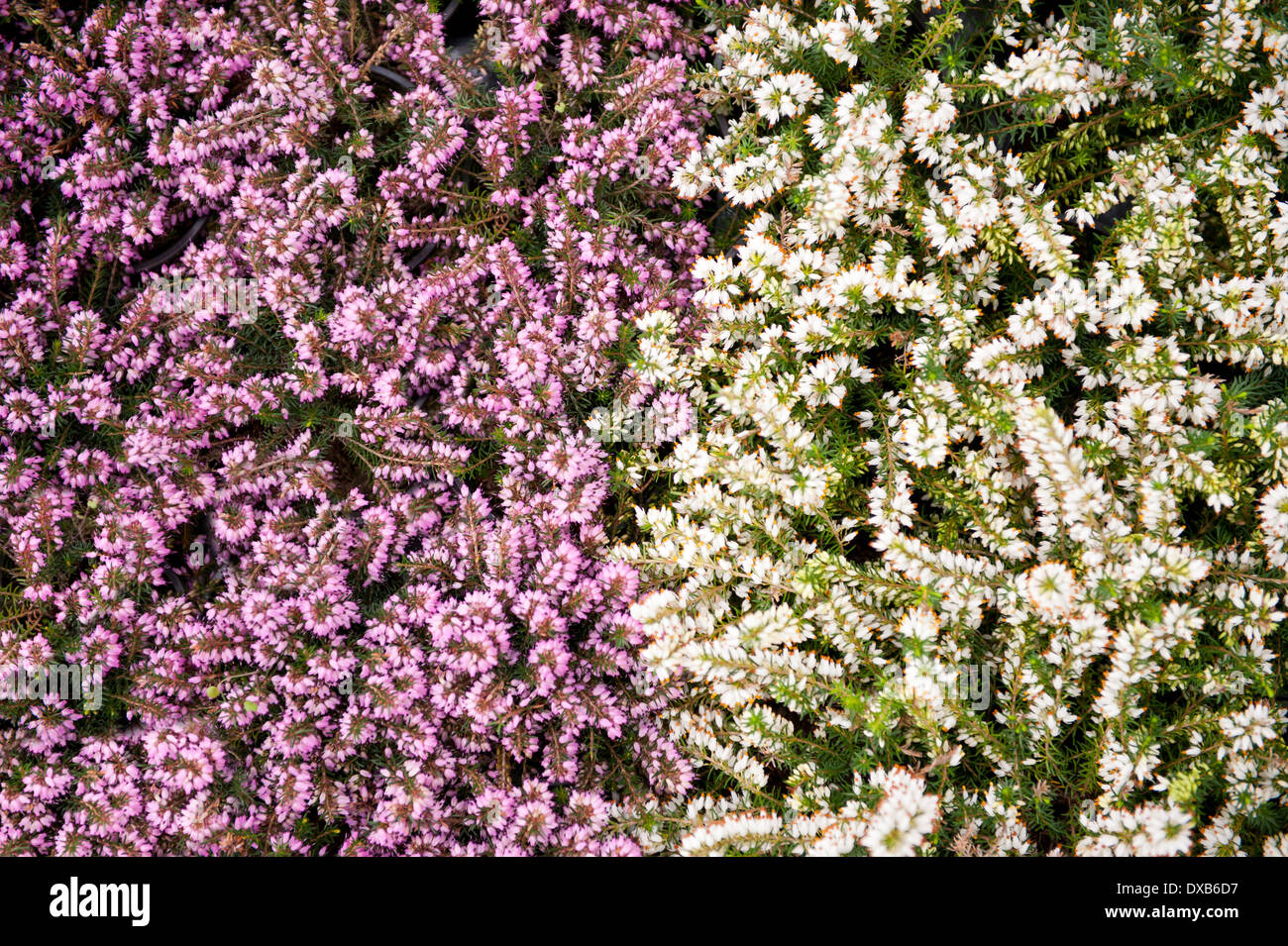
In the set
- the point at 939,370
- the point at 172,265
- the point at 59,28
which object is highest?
the point at 59,28

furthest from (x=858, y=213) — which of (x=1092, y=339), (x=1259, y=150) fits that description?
(x=1259, y=150)

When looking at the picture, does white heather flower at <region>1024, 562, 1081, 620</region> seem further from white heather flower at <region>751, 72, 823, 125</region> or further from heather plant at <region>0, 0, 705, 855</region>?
white heather flower at <region>751, 72, 823, 125</region>

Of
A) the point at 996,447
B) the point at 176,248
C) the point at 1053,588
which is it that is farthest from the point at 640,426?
the point at 176,248

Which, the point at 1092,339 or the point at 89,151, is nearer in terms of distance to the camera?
the point at 1092,339

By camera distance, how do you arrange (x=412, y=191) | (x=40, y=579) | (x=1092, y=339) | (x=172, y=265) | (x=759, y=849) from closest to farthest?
(x=759, y=849) < (x=1092, y=339) < (x=40, y=579) < (x=412, y=191) < (x=172, y=265)

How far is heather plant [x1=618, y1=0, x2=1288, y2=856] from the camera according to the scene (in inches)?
91.9

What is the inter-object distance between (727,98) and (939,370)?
1517 millimetres

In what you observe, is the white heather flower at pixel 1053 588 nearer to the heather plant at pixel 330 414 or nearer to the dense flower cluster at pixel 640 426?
the dense flower cluster at pixel 640 426

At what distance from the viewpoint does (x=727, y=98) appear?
10.4 feet

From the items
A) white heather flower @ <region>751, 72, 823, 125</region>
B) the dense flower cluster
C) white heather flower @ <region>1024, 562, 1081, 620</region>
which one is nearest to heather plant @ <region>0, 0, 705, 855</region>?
the dense flower cluster

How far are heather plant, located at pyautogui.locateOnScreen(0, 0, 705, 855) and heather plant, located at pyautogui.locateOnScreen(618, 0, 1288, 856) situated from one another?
0.45 m

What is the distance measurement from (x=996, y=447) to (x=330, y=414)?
2.74 meters

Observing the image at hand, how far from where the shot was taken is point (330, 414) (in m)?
3.34
